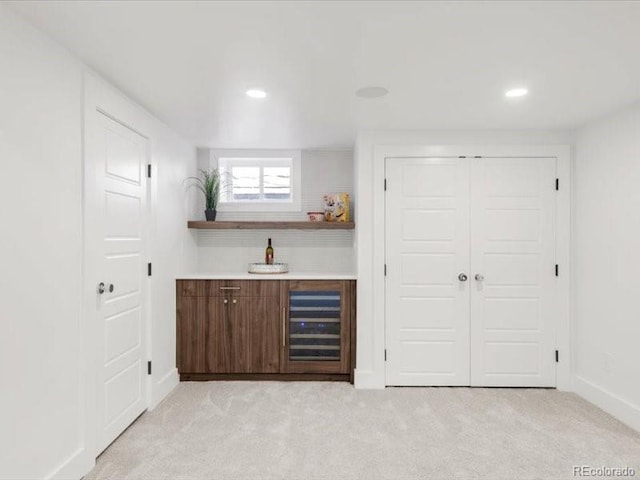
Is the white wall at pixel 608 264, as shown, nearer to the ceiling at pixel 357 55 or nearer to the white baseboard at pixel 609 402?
the white baseboard at pixel 609 402

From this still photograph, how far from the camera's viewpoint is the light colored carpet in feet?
7.49

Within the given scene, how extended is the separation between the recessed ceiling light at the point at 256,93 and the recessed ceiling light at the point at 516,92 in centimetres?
163

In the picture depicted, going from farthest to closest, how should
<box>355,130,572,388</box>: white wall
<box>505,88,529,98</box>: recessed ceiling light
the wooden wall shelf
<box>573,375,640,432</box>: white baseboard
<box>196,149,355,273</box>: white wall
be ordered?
<box>196,149,355,273</box>: white wall < the wooden wall shelf < <box>355,130,572,388</box>: white wall < <box>573,375,640,432</box>: white baseboard < <box>505,88,529,98</box>: recessed ceiling light

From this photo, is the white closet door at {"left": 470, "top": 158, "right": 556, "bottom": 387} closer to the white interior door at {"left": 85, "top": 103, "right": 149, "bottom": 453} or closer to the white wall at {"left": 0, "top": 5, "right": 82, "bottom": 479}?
the white interior door at {"left": 85, "top": 103, "right": 149, "bottom": 453}

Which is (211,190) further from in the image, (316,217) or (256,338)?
A: (256,338)

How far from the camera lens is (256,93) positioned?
104 inches

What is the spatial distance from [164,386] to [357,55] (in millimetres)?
3001

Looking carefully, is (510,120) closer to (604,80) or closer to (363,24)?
(604,80)

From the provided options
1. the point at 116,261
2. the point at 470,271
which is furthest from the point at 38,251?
the point at 470,271

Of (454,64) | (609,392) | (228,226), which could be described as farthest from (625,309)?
(228,226)

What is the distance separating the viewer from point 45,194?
6.31 feet

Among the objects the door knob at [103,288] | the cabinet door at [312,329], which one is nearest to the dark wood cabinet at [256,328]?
the cabinet door at [312,329]

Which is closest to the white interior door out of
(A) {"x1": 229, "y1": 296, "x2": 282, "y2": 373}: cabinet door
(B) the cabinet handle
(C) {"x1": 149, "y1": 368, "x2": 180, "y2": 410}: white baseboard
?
(C) {"x1": 149, "y1": 368, "x2": 180, "y2": 410}: white baseboard

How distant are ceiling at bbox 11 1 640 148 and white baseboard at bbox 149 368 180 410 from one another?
2.22 meters
